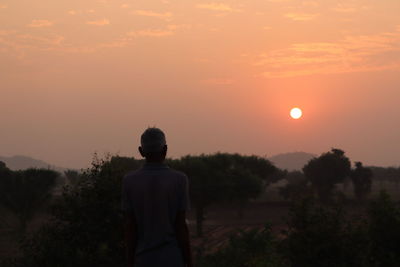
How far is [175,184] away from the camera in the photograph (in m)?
6.07

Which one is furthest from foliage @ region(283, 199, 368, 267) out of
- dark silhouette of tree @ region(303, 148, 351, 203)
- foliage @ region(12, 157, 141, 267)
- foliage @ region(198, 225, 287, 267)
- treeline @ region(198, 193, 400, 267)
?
dark silhouette of tree @ region(303, 148, 351, 203)

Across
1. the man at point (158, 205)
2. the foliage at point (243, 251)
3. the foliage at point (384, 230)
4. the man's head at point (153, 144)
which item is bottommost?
the foliage at point (243, 251)

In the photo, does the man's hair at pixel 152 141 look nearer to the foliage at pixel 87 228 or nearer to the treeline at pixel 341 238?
the foliage at pixel 87 228

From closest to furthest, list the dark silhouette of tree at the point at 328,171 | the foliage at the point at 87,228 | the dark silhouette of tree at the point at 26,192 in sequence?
1. the foliage at the point at 87,228
2. the dark silhouette of tree at the point at 26,192
3. the dark silhouette of tree at the point at 328,171

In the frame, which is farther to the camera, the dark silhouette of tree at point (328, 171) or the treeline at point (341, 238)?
the dark silhouette of tree at point (328, 171)

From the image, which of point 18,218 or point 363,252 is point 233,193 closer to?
point 18,218

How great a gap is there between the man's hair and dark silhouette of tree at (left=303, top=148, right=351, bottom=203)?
10596cm

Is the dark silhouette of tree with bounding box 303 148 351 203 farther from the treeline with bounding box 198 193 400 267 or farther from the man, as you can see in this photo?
the man

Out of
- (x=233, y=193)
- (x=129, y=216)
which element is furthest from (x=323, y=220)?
(x=233, y=193)

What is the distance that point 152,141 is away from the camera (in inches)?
239

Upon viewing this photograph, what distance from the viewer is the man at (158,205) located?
6.08m

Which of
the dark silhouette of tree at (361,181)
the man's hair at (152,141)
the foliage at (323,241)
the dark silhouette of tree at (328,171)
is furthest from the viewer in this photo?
the dark silhouette of tree at (328,171)

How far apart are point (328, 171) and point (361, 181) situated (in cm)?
775

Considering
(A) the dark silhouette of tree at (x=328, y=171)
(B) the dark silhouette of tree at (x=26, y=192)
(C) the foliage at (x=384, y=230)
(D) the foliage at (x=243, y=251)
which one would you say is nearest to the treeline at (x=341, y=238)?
(C) the foliage at (x=384, y=230)
